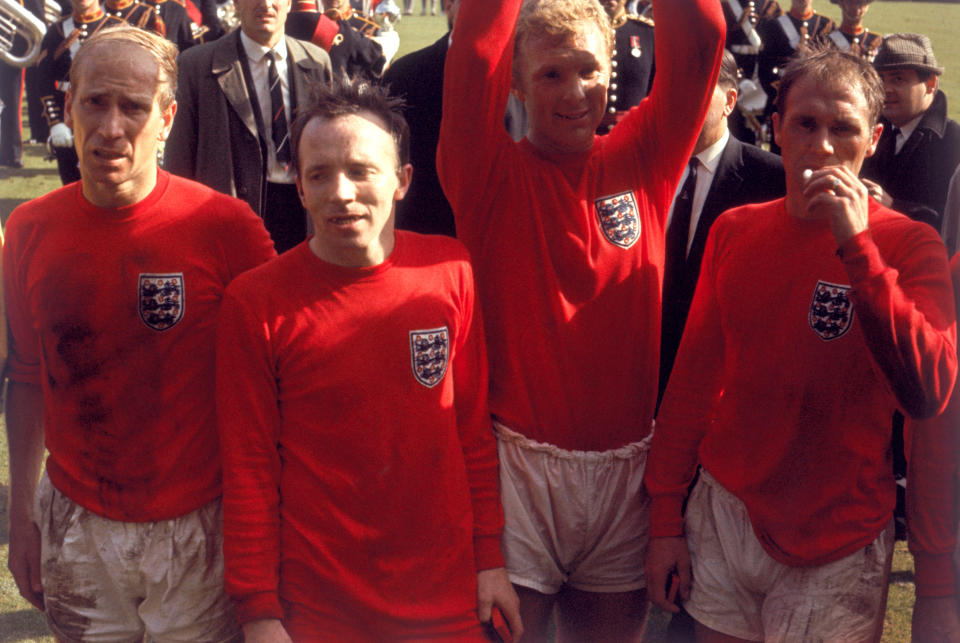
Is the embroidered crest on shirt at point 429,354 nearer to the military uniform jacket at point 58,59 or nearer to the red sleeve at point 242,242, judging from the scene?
the red sleeve at point 242,242

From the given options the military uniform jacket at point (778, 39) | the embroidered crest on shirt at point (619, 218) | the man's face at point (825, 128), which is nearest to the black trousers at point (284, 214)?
the embroidered crest on shirt at point (619, 218)

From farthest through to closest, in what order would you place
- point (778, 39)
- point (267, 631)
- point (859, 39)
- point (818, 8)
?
1. point (818, 8)
2. point (778, 39)
3. point (859, 39)
4. point (267, 631)

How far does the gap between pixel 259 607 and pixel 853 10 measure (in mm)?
9054

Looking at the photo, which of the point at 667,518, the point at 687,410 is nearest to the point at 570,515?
the point at 667,518

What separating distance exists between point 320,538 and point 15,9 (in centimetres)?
431

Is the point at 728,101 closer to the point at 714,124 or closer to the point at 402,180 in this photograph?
the point at 714,124

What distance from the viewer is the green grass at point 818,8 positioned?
156 inches

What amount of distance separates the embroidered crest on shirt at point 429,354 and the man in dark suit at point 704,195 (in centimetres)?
146

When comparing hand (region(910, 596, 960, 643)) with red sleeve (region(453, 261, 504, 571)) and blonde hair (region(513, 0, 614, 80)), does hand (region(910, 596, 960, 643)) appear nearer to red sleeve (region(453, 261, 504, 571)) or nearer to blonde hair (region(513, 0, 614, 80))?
red sleeve (region(453, 261, 504, 571))

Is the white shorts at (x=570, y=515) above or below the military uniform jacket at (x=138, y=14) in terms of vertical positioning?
below

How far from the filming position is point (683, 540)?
255cm

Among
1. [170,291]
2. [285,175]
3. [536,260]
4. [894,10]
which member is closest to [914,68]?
[285,175]

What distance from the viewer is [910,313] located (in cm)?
207

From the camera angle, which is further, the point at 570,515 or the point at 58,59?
the point at 58,59
